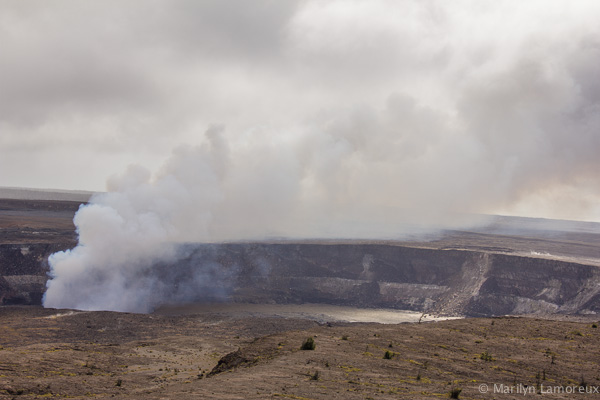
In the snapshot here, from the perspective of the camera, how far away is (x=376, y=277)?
84.1 meters

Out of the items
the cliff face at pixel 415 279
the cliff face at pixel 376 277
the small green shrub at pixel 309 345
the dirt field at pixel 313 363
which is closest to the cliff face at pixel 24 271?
the cliff face at pixel 376 277

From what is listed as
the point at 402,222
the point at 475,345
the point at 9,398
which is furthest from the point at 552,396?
the point at 402,222

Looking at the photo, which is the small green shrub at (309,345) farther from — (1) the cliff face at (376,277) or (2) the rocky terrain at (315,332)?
(1) the cliff face at (376,277)

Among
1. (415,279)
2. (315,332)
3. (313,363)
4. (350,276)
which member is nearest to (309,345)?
(313,363)

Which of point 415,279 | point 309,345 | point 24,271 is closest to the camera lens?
point 309,345

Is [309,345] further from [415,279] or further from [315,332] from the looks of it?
[415,279]

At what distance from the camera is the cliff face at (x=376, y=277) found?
71.1m

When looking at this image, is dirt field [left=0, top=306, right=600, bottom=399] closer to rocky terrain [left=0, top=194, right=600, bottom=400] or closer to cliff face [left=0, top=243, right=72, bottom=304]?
rocky terrain [left=0, top=194, right=600, bottom=400]

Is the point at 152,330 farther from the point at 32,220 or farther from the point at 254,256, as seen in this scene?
the point at 32,220

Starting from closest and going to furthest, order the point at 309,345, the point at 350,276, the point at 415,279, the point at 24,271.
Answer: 1. the point at 309,345
2. the point at 24,271
3. the point at 415,279
4. the point at 350,276

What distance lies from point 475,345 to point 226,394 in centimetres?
1754

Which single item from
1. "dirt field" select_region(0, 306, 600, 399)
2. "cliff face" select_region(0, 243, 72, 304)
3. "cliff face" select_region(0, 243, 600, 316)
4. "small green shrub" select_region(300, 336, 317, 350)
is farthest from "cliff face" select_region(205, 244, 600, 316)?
"small green shrub" select_region(300, 336, 317, 350)

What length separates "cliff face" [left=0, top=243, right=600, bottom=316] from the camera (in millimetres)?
71062

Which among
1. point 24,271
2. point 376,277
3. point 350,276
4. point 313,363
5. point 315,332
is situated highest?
point 313,363
